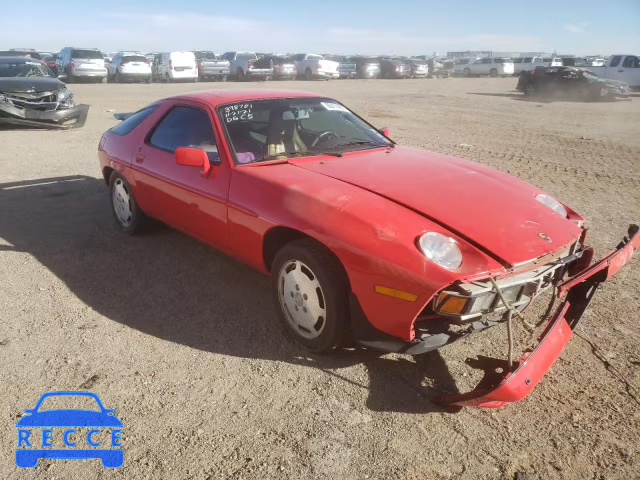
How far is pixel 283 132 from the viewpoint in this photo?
367 cm

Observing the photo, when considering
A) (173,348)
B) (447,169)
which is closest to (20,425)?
(173,348)

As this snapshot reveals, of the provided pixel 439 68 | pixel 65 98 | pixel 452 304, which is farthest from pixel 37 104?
pixel 439 68

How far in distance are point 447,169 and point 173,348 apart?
2.11 m

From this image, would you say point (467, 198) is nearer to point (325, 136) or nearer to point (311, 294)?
point (311, 294)

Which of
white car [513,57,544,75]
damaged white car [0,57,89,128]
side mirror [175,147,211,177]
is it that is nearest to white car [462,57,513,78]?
white car [513,57,544,75]

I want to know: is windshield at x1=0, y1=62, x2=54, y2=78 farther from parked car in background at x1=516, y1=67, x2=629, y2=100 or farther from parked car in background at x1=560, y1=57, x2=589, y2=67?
parked car in background at x1=560, y1=57, x2=589, y2=67

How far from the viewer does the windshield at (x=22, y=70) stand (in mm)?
11352

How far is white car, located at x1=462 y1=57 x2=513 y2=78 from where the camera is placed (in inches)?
1480

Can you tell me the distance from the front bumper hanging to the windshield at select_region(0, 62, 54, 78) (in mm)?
12404

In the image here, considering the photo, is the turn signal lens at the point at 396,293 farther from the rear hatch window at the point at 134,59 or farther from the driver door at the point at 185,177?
the rear hatch window at the point at 134,59

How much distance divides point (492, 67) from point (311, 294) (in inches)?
1579

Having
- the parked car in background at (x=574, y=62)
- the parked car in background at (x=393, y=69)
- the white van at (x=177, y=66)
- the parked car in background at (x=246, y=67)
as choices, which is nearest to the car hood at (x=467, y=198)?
the white van at (x=177, y=66)

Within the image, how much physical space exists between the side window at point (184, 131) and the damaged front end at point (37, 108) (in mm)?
7603

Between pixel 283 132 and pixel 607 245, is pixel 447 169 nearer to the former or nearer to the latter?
pixel 283 132
